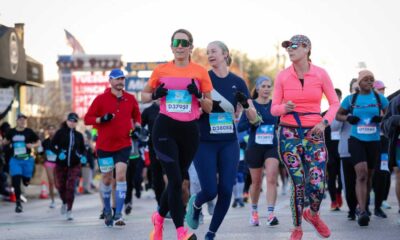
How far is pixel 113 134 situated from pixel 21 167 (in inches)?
275

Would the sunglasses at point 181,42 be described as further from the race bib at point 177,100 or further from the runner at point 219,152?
the runner at point 219,152

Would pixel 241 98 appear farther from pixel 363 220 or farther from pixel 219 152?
pixel 363 220

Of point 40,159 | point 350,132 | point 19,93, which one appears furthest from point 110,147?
point 19,93

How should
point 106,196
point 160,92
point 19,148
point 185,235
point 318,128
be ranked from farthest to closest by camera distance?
point 19,148 → point 106,196 → point 318,128 → point 160,92 → point 185,235

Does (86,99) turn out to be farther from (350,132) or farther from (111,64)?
(350,132)

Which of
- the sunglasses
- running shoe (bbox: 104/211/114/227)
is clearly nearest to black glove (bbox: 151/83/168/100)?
the sunglasses

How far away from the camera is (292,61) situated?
9867 mm

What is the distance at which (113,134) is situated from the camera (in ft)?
44.9

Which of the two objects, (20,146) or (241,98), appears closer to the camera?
(241,98)

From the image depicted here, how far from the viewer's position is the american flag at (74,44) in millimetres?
77812

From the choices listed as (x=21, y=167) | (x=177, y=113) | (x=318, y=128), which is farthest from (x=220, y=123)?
(x=21, y=167)

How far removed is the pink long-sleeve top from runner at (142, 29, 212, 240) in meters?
0.70

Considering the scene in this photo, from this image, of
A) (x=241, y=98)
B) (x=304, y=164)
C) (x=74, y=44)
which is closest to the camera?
(x=304, y=164)

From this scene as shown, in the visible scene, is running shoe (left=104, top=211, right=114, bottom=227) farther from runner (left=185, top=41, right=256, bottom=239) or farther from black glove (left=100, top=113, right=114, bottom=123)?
runner (left=185, top=41, right=256, bottom=239)
